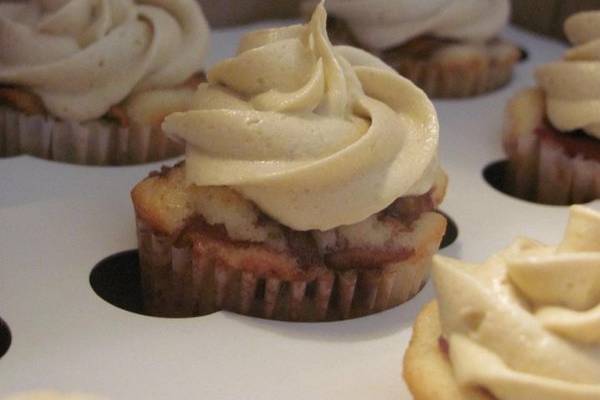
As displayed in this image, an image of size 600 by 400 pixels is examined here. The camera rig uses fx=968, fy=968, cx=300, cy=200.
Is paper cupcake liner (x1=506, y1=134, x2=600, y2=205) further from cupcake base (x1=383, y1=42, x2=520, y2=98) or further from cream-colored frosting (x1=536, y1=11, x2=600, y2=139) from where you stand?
cupcake base (x1=383, y1=42, x2=520, y2=98)

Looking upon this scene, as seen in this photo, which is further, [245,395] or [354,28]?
[354,28]

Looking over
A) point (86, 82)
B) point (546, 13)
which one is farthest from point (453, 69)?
point (86, 82)

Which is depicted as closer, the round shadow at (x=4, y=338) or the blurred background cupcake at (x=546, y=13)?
the round shadow at (x=4, y=338)

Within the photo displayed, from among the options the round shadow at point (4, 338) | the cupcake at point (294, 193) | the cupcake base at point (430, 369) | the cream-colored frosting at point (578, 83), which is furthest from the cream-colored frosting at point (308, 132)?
the cream-colored frosting at point (578, 83)

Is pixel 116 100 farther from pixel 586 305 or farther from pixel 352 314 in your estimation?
pixel 586 305

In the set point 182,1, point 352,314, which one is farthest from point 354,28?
A: point 352,314

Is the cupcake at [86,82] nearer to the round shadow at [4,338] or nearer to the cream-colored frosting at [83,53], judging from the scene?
the cream-colored frosting at [83,53]

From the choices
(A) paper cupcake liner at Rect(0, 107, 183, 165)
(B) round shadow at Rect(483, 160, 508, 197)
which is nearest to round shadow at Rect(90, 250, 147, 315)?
(A) paper cupcake liner at Rect(0, 107, 183, 165)
